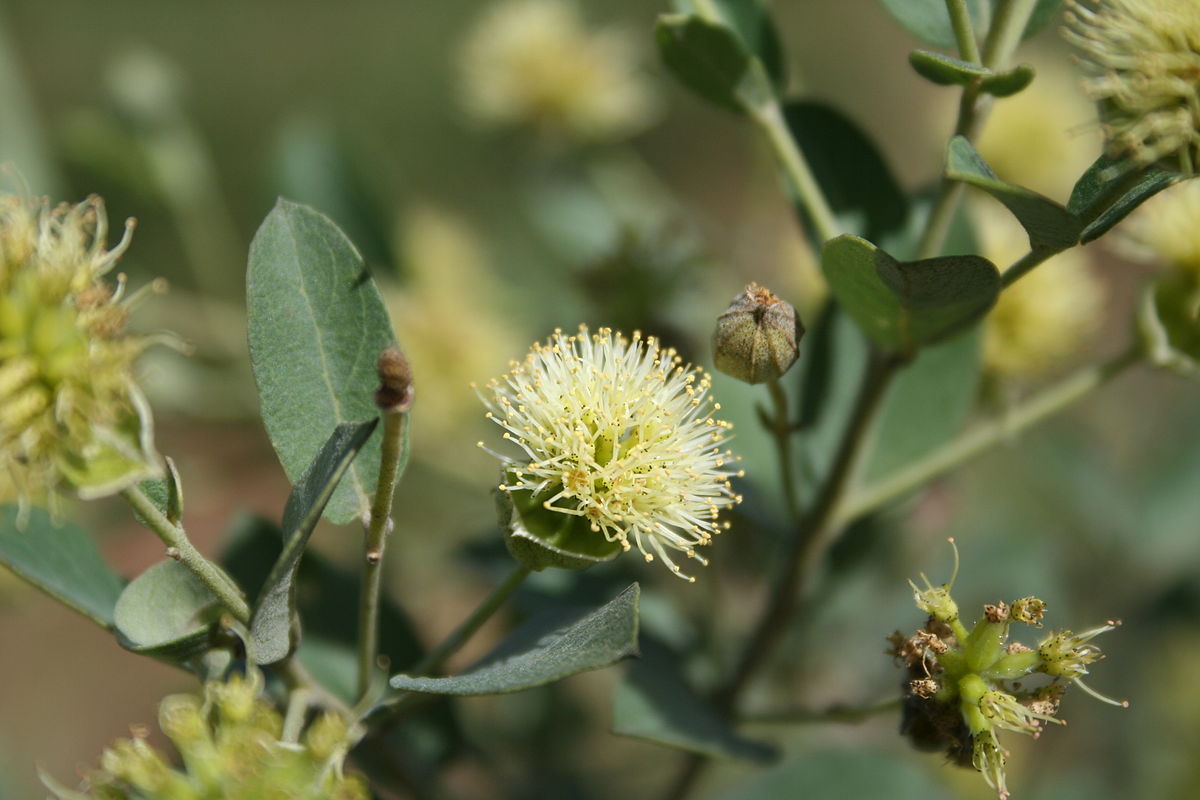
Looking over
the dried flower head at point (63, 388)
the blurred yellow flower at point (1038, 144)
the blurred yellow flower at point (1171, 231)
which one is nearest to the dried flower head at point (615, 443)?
the dried flower head at point (63, 388)

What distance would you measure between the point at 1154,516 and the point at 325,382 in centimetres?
221

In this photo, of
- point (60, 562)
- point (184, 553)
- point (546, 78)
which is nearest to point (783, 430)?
point (184, 553)

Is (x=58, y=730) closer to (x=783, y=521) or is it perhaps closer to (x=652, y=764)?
(x=652, y=764)

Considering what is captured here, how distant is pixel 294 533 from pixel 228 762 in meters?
0.20

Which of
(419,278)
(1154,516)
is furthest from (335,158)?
(1154,516)

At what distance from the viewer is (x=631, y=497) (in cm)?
118

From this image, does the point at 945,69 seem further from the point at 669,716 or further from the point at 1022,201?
the point at 669,716

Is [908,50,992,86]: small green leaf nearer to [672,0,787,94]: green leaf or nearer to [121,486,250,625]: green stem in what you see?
[672,0,787,94]: green leaf

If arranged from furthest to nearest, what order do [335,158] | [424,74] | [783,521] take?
[424,74], [335,158], [783,521]

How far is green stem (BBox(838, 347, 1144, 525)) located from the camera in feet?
4.78

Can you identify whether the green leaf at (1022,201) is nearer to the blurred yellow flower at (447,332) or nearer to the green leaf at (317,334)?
the green leaf at (317,334)

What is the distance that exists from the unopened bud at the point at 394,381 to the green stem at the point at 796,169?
647 mm

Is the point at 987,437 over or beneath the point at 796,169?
beneath

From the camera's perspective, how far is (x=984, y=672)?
1.10 metres
